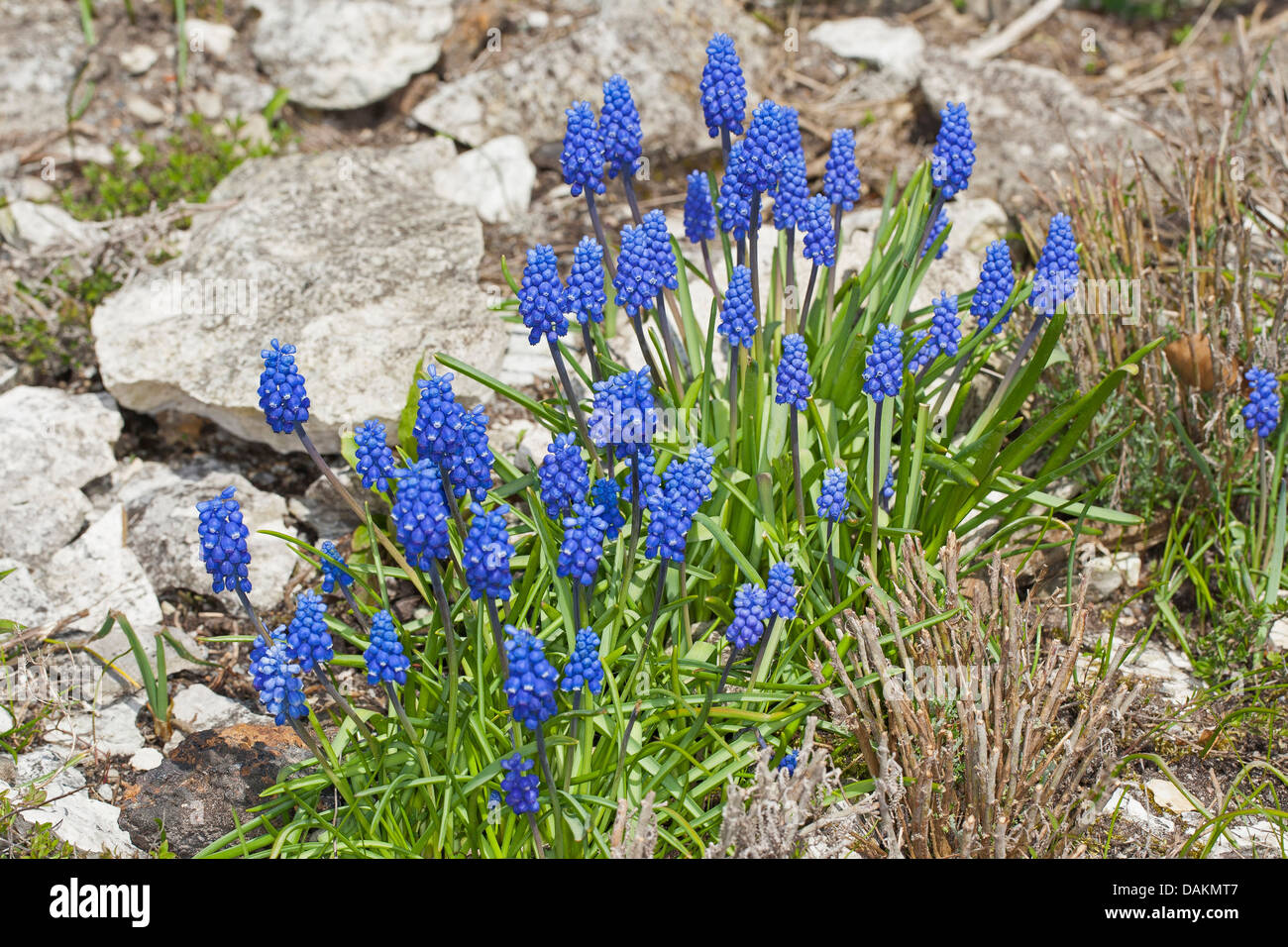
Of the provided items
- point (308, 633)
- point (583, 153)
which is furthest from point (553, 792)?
point (583, 153)

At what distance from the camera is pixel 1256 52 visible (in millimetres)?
6906

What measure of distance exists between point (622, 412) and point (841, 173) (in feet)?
5.00

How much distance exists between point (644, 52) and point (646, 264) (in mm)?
3534

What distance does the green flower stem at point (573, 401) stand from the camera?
11.9 ft

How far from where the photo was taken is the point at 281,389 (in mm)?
3256

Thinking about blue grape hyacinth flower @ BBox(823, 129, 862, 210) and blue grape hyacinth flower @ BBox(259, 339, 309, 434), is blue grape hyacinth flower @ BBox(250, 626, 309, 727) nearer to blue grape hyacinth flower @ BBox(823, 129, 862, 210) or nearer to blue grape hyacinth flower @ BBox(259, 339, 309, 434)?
blue grape hyacinth flower @ BBox(259, 339, 309, 434)

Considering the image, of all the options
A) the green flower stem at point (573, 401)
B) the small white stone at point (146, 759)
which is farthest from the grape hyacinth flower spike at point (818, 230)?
the small white stone at point (146, 759)

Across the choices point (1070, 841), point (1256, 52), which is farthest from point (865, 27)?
point (1070, 841)

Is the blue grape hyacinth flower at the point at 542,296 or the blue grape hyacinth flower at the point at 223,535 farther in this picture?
the blue grape hyacinth flower at the point at 542,296

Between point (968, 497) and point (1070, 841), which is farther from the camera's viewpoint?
point (968, 497)

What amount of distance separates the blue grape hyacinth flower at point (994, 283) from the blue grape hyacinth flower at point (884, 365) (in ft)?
2.24

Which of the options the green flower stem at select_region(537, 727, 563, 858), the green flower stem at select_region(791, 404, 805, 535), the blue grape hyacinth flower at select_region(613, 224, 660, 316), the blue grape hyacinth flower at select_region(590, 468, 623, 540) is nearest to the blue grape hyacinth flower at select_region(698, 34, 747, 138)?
Result: the blue grape hyacinth flower at select_region(613, 224, 660, 316)

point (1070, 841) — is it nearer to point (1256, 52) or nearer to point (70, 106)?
point (1256, 52)

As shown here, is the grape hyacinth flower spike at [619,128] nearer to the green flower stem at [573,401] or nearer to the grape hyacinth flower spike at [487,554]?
the green flower stem at [573,401]
